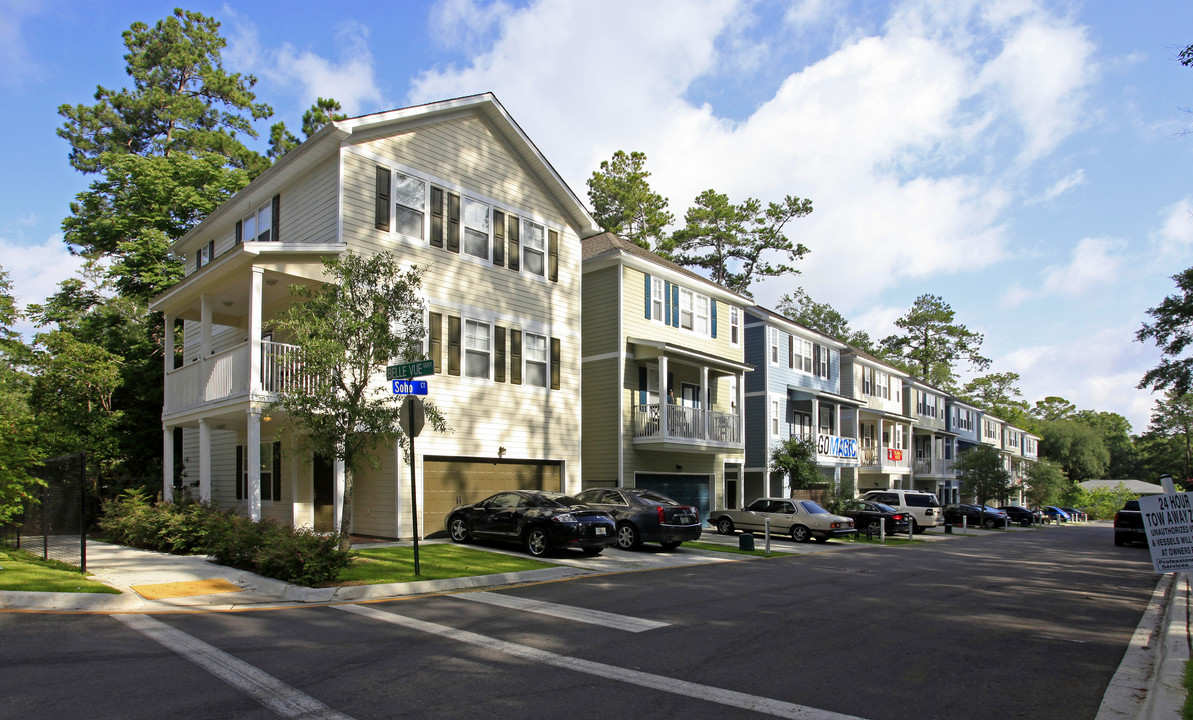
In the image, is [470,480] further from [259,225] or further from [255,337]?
[259,225]

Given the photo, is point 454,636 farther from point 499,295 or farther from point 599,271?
point 599,271

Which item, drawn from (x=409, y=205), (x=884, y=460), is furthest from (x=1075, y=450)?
(x=409, y=205)

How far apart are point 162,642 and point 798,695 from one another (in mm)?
6388

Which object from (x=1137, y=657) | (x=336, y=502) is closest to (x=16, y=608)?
(x=336, y=502)

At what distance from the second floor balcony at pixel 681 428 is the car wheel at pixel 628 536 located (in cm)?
724

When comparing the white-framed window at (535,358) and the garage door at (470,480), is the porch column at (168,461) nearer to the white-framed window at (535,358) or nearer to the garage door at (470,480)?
the garage door at (470,480)

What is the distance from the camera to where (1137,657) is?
840cm

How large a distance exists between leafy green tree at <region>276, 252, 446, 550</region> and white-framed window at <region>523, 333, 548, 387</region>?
8762 millimetres

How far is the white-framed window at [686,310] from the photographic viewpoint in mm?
29922

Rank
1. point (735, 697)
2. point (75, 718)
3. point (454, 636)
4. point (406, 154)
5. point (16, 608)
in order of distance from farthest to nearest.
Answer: point (406, 154) → point (16, 608) → point (454, 636) → point (735, 697) → point (75, 718)

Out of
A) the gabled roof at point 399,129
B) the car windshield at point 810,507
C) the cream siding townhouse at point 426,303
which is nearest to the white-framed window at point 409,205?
the cream siding townhouse at point 426,303

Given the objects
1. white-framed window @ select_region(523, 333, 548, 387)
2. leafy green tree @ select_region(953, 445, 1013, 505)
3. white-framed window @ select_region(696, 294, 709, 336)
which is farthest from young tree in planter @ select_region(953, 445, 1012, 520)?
white-framed window @ select_region(523, 333, 548, 387)

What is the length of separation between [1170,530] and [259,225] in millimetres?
21911

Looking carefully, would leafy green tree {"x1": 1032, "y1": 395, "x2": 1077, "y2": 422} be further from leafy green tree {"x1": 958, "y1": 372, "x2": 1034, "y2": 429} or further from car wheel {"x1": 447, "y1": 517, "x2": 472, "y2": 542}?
car wheel {"x1": 447, "y1": 517, "x2": 472, "y2": 542}
